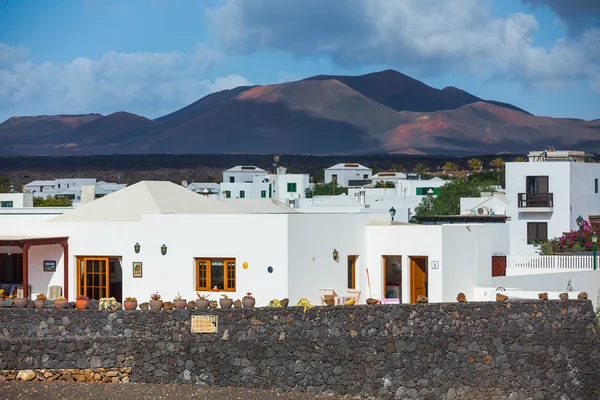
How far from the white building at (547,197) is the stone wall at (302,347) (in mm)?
25353

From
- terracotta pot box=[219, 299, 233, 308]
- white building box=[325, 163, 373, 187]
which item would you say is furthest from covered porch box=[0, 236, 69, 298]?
white building box=[325, 163, 373, 187]

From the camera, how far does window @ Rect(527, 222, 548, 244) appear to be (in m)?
50.6

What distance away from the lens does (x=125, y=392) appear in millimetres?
22125

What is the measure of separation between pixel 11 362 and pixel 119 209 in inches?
260

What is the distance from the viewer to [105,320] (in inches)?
913

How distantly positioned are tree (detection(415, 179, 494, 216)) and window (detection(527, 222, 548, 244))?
14638 millimetres


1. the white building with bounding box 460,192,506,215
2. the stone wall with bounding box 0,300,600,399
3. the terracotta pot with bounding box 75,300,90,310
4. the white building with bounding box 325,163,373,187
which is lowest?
the stone wall with bounding box 0,300,600,399

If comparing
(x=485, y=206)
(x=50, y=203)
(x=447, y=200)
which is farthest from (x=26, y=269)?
(x=447, y=200)

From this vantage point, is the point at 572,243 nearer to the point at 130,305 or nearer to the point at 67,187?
the point at 130,305

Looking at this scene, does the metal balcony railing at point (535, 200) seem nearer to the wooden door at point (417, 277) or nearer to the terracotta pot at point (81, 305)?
the wooden door at point (417, 277)

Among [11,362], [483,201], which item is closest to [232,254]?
[11,362]

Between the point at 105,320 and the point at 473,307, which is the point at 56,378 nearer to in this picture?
the point at 105,320

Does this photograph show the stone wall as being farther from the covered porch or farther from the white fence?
the white fence

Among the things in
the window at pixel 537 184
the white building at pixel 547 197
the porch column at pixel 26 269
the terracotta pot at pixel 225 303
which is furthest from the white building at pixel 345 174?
the terracotta pot at pixel 225 303
